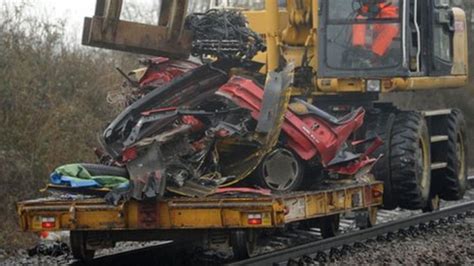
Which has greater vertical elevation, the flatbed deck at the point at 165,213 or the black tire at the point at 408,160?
the black tire at the point at 408,160

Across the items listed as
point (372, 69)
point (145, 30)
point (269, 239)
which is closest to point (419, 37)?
point (372, 69)

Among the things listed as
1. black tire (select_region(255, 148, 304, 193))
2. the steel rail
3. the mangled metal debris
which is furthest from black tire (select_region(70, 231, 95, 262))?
black tire (select_region(255, 148, 304, 193))

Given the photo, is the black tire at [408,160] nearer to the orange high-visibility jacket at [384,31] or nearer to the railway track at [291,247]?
the railway track at [291,247]

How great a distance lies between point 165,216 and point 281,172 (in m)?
1.59

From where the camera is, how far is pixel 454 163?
15.1 meters

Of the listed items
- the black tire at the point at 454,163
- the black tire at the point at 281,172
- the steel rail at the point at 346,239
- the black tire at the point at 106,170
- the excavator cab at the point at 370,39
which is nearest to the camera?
the black tire at the point at 106,170

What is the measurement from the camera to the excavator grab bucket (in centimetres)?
1063

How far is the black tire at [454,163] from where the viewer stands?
15117 mm

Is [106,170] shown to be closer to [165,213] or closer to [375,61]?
[165,213]

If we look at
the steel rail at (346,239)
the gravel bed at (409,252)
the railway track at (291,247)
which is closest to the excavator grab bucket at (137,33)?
the railway track at (291,247)

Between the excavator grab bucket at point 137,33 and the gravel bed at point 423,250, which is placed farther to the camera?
the gravel bed at point 423,250

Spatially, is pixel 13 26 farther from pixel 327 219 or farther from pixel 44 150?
pixel 327 219

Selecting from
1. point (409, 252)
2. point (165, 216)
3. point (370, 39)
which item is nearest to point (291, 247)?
point (409, 252)

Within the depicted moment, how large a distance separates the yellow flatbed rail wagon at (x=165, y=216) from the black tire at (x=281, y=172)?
0.31 meters
